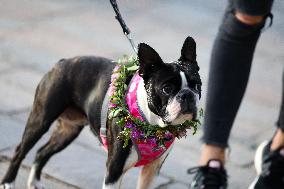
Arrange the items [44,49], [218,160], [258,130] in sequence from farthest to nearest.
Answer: [44,49] < [258,130] < [218,160]

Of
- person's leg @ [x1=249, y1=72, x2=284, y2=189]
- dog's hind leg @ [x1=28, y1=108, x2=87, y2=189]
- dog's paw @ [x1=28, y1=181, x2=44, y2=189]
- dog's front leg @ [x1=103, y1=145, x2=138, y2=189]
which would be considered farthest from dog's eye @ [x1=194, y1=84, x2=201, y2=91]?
dog's paw @ [x1=28, y1=181, x2=44, y2=189]

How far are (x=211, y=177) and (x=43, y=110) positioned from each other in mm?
1119

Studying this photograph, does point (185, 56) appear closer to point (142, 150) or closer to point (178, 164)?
point (142, 150)

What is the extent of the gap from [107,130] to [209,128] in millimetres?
600

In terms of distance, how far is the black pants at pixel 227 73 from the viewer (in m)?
3.79

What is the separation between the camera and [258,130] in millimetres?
5633

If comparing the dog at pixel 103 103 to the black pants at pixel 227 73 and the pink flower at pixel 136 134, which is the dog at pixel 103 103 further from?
the black pants at pixel 227 73

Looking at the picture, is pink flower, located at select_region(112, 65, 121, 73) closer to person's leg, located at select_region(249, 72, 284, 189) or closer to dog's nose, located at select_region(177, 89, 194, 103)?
dog's nose, located at select_region(177, 89, 194, 103)

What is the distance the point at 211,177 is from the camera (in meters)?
3.81

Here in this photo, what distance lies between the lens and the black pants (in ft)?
12.4

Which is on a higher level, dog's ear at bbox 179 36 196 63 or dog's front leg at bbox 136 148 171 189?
dog's ear at bbox 179 36 196 63

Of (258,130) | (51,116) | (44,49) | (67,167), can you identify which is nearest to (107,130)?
(51,116)

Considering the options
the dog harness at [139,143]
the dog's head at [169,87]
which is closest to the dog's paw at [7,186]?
the dog harness at [139,143]

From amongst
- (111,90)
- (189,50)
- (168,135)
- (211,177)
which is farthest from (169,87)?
(211,177)
